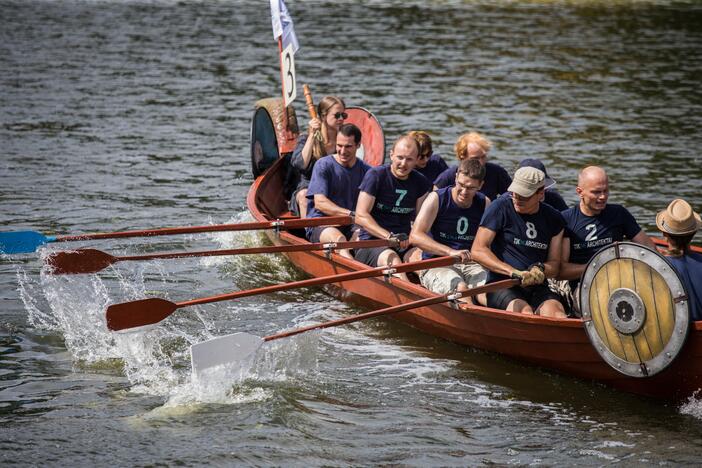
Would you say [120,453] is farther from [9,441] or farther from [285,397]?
[285,397]

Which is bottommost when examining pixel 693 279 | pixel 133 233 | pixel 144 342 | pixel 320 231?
pixel 144 342

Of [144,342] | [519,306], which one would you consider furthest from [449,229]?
[144,342]

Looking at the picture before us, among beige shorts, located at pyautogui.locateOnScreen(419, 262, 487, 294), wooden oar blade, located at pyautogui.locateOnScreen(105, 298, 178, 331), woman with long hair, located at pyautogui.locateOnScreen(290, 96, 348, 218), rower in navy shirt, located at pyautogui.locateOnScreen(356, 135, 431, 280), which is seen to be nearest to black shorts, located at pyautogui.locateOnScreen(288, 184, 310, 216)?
woman with long hair, located at pyautogui.locateOnScreen(290, 96, 348, 218)

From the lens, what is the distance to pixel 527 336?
9.34 meters

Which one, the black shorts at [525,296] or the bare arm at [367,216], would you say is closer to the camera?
the black shorts at [525,296]

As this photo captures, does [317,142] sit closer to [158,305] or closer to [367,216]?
[367,216]

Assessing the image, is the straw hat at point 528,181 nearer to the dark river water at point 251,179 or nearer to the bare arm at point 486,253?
the bare arm at point 486,253

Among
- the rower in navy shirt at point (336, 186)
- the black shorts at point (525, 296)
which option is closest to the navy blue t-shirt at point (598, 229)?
the black shorts at point (525, 296)

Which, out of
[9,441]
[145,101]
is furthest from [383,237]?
Result: [145,101]

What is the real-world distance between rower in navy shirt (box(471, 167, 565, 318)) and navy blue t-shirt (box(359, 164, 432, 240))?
1633 mm

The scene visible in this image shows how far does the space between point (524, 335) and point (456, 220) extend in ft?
4.88

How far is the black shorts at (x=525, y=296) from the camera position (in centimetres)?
957

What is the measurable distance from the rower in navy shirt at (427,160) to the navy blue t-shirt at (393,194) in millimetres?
578

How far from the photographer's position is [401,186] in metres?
11.1
